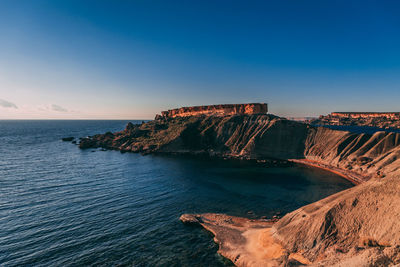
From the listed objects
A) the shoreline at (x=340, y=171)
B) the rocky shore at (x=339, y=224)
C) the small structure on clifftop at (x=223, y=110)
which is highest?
the small structure on clifftop at (x=223, y=110)

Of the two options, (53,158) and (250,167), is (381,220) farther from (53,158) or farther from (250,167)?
(53,158)

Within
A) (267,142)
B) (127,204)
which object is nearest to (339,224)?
(127,204)

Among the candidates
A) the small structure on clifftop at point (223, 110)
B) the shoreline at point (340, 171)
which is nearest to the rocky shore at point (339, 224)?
the shoreline at point (340, 171)

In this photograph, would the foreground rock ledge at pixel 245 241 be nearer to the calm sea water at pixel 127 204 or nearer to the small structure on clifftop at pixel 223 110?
the calm sea water at pixel 127 204

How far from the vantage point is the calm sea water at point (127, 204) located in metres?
23.8

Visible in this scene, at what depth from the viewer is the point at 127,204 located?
3681cm

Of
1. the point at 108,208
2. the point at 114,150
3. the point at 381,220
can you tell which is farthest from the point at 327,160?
the point at 114,150

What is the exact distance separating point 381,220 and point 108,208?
37972 mm

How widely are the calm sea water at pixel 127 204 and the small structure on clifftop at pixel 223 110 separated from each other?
200 ft

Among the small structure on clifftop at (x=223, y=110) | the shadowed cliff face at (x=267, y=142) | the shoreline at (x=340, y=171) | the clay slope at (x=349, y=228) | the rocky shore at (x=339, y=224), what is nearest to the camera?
the clay slope at (x=349, y=228)

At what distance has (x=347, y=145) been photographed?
6869cm

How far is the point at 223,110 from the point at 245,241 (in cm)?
11573

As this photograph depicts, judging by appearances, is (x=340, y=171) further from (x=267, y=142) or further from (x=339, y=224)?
(x=339, y=224)

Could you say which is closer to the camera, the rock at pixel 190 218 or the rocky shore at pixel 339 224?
the rocky shore at pixel 339 224
